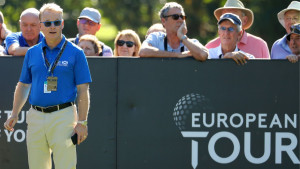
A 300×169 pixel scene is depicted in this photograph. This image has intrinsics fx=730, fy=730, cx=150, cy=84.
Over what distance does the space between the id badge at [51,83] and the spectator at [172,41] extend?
1.50m

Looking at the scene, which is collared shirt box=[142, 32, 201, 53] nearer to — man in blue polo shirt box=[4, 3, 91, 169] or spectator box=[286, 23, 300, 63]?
spectator box=[286, 23, 300, 63]

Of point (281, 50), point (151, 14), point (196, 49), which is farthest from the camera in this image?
point (151, 14)

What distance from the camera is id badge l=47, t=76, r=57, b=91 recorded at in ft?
22.9

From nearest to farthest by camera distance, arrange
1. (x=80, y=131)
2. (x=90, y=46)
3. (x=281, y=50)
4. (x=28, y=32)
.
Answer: (x=80, y=131), (x=281, y=50), (x=90, y=46), (x=28, y=32)

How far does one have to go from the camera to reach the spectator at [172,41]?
8117 millimetres

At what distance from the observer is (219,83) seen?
8141 millimetres

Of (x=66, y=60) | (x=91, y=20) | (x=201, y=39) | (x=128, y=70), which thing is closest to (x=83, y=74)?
(x=66, y=60)

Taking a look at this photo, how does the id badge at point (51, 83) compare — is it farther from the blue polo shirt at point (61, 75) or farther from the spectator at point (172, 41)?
the spectator at point (172, 41)

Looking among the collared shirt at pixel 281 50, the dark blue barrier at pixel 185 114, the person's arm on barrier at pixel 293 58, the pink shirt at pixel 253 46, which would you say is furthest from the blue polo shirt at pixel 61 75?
the pink shirt at pixel 253 46

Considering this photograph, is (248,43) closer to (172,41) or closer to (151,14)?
(172,41)

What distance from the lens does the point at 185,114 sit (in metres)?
8.12

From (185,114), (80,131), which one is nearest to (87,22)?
(185,114)

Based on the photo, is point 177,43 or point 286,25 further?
point 286,25

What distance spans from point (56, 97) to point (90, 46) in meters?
1.75
